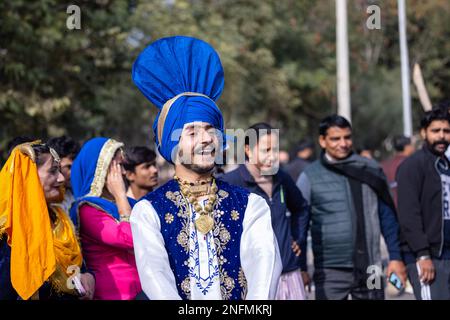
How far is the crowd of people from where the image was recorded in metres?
4.09

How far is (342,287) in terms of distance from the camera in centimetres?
705

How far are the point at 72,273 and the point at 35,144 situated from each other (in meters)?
0.79

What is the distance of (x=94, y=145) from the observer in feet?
19.2

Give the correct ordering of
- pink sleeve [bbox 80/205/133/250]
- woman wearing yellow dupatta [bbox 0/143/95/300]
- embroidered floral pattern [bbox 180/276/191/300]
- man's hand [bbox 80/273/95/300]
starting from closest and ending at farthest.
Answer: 1. embroidered floral pattern [bbox 180/276/191/300]
2. woman wearing yellow dupatta [bbox 0/143/95/300]
3. man's hand [bbox 80/273/95/300]
4. pink sleeve [bbox 80/205/133/250]

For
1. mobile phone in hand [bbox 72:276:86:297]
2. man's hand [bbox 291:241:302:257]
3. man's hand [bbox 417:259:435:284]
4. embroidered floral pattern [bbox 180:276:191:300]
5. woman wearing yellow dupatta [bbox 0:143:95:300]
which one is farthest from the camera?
man's hand [bbox 291:241:302:257]

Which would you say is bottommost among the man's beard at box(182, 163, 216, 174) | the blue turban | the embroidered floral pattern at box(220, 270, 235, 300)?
the embroidered floral pattern at box(220, 270, 235, 300)

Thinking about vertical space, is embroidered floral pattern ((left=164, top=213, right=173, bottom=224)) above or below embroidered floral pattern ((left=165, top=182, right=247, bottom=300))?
above

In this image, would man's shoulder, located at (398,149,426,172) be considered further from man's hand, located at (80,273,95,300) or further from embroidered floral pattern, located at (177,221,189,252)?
embroidered floral pattern, located at (177,221,189,252)

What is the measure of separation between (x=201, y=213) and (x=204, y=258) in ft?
0.72

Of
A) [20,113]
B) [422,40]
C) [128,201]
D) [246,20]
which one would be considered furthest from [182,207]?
[422,40]

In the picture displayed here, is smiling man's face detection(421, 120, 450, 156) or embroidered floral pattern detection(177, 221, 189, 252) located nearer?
embroidered floral pattern detection(177, 221, 189, 252)

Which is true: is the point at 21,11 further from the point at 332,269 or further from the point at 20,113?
the point at 332,269

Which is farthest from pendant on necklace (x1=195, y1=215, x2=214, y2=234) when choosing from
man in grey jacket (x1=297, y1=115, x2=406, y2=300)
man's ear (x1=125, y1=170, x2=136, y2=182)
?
man in grey jacket (x1=297, y1=115, x2=406, y2=300)

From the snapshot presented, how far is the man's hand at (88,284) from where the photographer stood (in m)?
5.08
